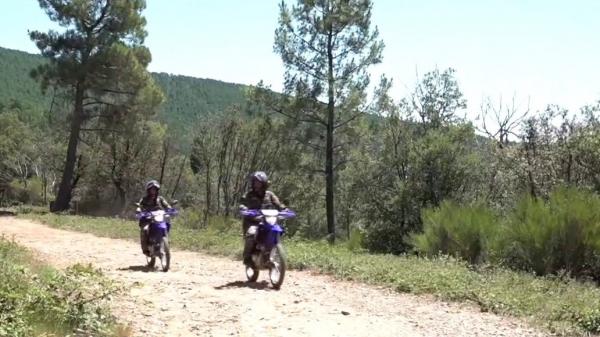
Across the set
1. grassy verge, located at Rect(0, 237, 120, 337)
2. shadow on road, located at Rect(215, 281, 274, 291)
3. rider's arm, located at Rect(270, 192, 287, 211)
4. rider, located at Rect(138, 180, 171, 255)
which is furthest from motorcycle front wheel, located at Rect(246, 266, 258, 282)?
grassy verge, located at Rect(0, 237, 120, 337)

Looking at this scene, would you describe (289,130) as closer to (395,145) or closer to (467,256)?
(395,145)

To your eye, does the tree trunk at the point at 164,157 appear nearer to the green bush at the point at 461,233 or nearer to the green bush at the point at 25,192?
the green bush at the point at 25,192

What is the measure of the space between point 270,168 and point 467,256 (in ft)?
75.3

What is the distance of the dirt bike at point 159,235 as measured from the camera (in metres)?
10.8

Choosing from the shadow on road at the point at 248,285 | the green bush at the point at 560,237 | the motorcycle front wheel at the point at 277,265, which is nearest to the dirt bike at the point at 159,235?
the shadow on road at the point at 248,285

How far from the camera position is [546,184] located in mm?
19438

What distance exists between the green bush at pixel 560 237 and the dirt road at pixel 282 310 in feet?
12.5

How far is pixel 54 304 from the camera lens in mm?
5715

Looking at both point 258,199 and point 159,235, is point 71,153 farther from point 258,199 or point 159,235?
point 258,199

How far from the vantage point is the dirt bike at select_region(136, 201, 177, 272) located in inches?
425

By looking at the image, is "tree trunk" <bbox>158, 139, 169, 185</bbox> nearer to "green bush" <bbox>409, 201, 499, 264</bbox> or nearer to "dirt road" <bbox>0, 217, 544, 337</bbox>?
"green bush" <bbox>409, 201, 499, 264</bbox>

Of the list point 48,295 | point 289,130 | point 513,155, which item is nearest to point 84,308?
point 48,295

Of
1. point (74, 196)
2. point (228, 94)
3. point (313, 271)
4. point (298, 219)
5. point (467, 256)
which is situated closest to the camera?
point (313, 271)

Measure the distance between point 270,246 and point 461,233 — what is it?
239 inches
